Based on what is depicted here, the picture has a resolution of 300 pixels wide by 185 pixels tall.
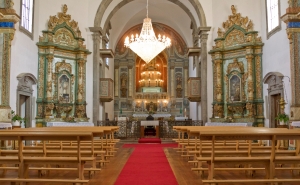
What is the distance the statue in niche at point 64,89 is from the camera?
56.6ft

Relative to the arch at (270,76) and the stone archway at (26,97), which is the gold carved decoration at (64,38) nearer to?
the stone archway at (26,97)

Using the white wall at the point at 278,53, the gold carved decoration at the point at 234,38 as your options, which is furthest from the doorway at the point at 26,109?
the white wall at the point at 278,53

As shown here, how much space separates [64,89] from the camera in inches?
689

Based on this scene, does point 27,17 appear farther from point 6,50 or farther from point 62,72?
point 6,50

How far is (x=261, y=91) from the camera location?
1644cm

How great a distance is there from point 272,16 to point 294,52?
3.66 metres

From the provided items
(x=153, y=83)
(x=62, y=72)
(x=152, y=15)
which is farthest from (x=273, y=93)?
(x=153, y=83)

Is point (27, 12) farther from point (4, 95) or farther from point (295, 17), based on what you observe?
point (295, 17)

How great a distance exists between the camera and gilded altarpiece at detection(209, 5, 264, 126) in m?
16.4

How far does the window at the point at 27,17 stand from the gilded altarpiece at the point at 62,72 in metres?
0.99

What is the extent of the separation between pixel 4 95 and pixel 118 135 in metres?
8.24

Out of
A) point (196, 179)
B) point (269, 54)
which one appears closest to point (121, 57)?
point (269, 54)

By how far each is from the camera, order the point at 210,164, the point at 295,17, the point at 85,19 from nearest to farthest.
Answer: the point at 210,164, the point at 295,17, the point at 85,19

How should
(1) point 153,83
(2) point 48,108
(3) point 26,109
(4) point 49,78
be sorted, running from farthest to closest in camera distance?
(1) point 153,83
(4) point 49,78
(2) point 48,108
(3) point 26,109
